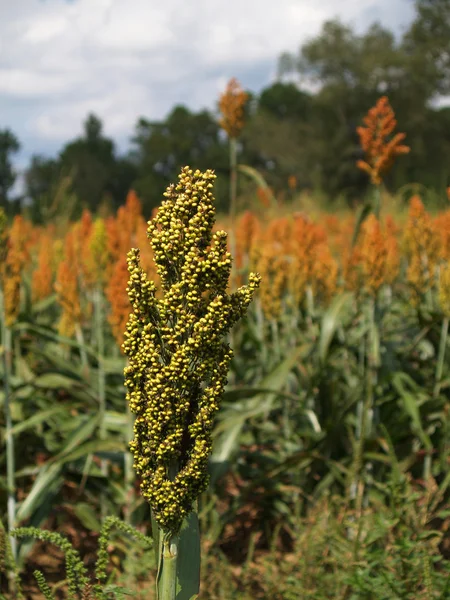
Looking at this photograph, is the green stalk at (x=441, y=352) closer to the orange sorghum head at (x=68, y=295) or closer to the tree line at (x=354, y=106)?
the orange sorghum head at (x=68, y=295)

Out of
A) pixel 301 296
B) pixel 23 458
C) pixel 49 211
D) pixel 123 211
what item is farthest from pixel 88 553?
pixel 49 211

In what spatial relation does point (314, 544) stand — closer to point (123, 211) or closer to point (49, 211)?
point (123, 211)

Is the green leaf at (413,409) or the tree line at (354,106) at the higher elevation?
the tree line at (354,106)

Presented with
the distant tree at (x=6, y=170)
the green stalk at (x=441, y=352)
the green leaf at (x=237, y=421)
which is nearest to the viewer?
the green leaf at (x=237, y=421)

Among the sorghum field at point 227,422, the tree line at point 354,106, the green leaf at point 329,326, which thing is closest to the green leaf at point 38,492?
the sorghum field at point 227,422

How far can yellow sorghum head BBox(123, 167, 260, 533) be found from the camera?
5.18 feet

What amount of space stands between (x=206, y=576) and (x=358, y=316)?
2.22 m

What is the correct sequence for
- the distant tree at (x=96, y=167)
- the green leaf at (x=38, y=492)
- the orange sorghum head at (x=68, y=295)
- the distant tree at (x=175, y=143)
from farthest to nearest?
1. the distant tree at (x=175, y=143)
2. the distant tree at (x=96, y=167)
3. the orange sorghum head at (x=68, y=295)
4. the green leaf at (x=38, y=492)

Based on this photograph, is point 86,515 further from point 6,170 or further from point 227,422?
point 6,170

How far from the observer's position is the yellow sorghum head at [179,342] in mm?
1580

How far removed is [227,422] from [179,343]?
2070 millimetres

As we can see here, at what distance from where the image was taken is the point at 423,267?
4.61 metres

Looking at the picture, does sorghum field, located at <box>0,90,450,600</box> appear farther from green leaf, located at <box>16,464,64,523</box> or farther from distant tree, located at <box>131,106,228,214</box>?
distant tree, located at <box>131,106,228,214</box>

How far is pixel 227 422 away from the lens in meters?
3.62
